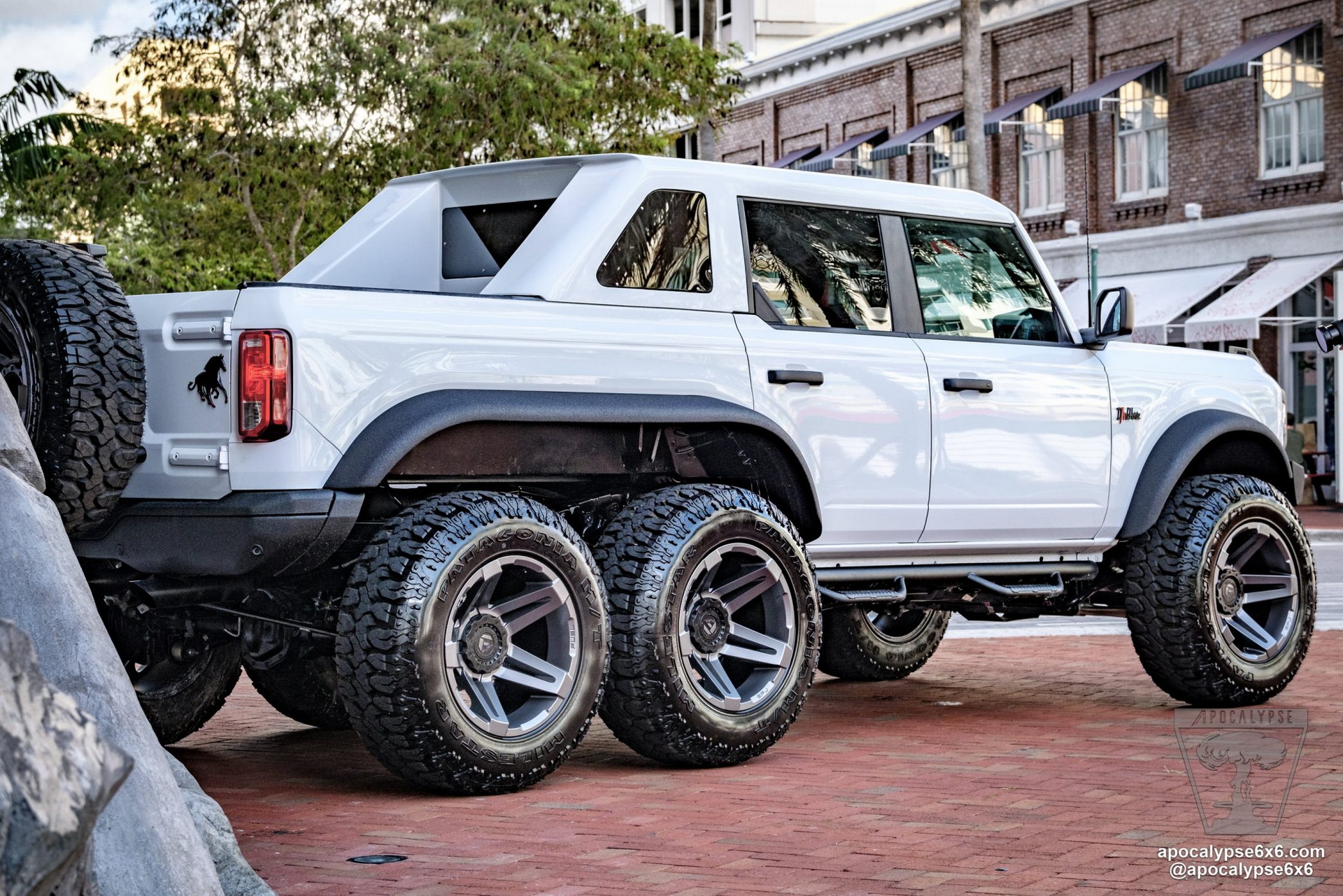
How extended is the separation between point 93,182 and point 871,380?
67.4ft

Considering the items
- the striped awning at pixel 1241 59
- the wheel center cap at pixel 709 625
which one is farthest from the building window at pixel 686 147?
the wheel center cap at pixel 709 625

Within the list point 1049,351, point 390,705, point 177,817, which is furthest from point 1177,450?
point 177,817

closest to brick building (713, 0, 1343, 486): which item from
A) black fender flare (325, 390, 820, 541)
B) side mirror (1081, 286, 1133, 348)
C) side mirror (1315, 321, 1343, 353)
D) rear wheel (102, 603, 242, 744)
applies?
side mirror (1315, 321, 1343, 353)

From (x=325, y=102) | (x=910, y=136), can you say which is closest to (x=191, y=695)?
(x=325, y=102)

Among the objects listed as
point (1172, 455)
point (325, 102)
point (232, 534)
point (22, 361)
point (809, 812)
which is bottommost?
point (809, 812)

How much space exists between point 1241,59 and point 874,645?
2256cm

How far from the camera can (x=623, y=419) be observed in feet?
21.5

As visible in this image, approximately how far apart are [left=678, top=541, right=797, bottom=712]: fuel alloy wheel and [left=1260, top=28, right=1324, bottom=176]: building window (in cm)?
2517

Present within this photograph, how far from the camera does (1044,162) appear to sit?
116 ft

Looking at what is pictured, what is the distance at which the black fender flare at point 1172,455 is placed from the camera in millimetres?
8336

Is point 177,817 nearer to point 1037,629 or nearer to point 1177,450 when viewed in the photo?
point 1177,450

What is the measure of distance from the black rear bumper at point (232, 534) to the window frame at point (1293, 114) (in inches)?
1047

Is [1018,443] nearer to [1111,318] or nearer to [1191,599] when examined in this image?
[1111,318]

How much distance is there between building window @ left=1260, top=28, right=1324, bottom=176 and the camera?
97.3ft
